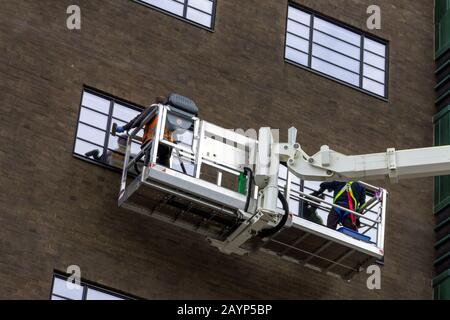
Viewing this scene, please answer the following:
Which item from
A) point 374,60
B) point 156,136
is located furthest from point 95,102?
point 374,60

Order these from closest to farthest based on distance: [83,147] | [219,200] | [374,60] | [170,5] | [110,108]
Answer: [219,200] → [83,147] → [110,108] → [170,5] → [374,60]

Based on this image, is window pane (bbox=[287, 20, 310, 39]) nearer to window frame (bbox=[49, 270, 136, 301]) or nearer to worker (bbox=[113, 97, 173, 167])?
worker (bbox=[113, 97, 173, 167])

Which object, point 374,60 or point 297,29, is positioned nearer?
point 297,29

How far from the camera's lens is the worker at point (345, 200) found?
27625 mm

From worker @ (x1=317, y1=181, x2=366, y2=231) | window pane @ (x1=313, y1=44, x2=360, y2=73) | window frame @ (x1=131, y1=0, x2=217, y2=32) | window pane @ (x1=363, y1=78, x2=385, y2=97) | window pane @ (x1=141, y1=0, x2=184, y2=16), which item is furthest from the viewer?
window pane @ (x1=363, y1=78, x2=385, y2=97)

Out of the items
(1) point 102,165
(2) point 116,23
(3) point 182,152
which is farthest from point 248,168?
(2) point 116,23

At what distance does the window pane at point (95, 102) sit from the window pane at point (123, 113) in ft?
0.65

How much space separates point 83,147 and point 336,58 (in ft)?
24.1

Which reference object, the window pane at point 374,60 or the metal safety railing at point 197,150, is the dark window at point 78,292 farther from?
the window pane at point 374,60

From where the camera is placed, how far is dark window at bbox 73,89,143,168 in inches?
1083

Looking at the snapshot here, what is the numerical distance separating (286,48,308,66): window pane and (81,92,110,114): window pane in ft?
16.4

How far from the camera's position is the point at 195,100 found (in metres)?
29.2

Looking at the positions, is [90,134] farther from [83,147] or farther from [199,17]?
[199,17]

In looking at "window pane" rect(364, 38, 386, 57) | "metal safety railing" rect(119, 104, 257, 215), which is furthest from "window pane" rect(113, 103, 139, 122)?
"window pane" rect(364, 38, 386, 57)
